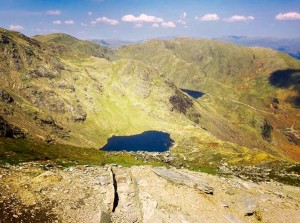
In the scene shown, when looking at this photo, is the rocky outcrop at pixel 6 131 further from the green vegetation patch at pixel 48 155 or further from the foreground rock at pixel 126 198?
the foreground rock at pixel 126 198

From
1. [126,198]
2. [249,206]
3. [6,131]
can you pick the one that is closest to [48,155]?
[126,198]

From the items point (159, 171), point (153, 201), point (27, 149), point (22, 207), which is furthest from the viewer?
point (27, 149)

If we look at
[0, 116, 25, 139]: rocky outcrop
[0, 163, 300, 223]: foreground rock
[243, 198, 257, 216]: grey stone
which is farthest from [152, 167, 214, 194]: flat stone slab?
[0, 116, 25, 139]: rocky outcrop

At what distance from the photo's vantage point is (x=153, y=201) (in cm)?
3644

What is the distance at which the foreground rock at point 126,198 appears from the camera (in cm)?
3175

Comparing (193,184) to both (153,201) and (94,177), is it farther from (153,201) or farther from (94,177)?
(94,177)

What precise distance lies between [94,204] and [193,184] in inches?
543

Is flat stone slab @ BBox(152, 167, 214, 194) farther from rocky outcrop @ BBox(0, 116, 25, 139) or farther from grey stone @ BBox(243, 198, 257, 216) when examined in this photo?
rocky outcrop @ BBox(0, 116, 25, 139)

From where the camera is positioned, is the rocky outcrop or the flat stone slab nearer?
the flat stone slab

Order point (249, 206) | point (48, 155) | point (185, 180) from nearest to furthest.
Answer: point (249, 206)
point (185, 180)
point (48, 155)

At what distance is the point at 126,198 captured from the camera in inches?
1441

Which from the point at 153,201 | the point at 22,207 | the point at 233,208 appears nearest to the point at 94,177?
the point at 153,201

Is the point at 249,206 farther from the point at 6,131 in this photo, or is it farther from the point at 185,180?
the point at 6,131

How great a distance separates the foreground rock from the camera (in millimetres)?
31750
